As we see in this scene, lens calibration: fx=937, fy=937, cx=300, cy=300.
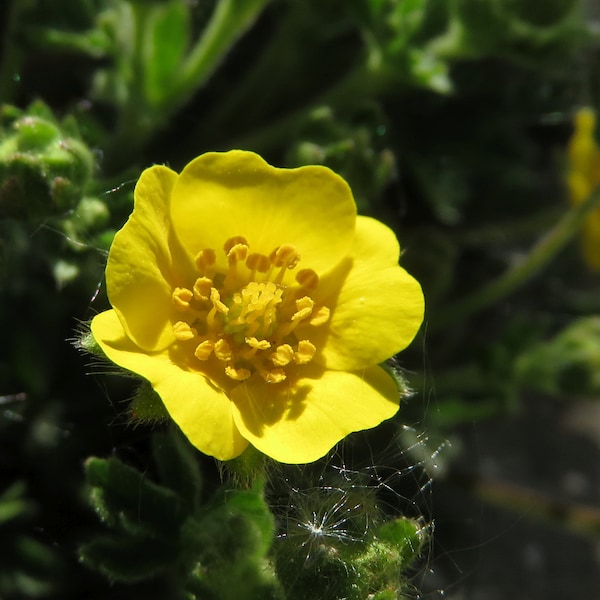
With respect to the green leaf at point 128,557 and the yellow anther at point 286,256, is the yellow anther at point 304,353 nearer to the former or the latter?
the yellow anther at point 286,256

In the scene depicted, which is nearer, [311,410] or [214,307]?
[311,410]

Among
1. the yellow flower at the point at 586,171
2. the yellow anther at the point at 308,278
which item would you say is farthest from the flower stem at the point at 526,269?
the yellow anther at the point at 308,278

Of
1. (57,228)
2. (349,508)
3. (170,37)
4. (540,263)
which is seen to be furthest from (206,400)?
(540,263)

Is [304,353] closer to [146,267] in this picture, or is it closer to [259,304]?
[259,304]

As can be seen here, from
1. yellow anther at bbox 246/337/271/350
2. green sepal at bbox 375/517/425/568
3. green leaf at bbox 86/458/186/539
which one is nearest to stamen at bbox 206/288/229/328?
yellow anther at bbox 246/337/271/350

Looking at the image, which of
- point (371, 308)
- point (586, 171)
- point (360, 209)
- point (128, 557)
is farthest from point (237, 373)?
point (586, 171)

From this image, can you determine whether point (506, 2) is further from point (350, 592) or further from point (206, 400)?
point (350, 592)
